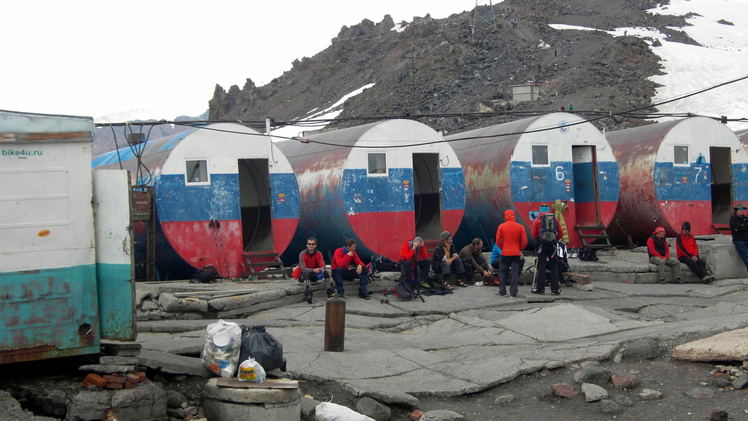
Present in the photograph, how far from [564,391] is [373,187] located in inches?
373

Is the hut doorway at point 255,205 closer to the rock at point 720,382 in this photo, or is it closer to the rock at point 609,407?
the rock at point 609,407

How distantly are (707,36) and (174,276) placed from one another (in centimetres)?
6850

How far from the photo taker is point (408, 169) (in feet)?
57.9

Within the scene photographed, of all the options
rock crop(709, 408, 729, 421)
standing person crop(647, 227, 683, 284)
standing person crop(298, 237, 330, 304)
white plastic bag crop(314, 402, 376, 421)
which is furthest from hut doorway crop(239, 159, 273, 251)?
rock crop(709, 408, 729, 421)

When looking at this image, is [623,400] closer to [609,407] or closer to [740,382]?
[609,407]

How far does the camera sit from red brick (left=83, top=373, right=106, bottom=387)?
7180 mm

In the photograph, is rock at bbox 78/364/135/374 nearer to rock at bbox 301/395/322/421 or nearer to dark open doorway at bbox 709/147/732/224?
rock at bbox 301/395/322/421

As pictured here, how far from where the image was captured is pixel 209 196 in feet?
52.5

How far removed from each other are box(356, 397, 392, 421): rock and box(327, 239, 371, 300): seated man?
6.30m

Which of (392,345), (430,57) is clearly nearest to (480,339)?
(392,345)

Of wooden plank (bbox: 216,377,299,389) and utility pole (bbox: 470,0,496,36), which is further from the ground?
utility pole (bbox: 470,0,496,36)

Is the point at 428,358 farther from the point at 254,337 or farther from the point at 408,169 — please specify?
the point at 408,169

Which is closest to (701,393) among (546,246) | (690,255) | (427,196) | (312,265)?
(546,246)

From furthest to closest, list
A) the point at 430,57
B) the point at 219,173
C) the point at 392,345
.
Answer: the point at 430,57
the point at 219,173
the point at 392,345
